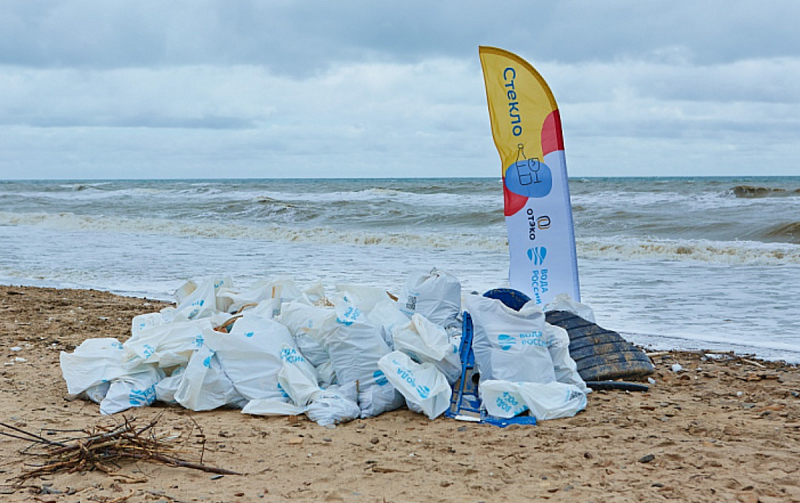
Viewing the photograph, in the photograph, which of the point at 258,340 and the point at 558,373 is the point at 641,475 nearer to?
the point at 558,373

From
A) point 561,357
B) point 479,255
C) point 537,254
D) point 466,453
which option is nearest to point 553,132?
point 537,254

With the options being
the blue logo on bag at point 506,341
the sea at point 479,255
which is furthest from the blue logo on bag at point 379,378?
the sea at point 479,255

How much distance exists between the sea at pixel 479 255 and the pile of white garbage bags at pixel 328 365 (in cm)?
245

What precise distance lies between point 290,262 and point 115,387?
8045mm

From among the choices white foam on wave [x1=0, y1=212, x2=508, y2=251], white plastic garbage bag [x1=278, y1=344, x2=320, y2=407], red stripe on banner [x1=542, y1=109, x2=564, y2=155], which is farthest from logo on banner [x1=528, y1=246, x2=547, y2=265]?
white foam on wave [x1=0, y1=212, x2=508, y2=251]

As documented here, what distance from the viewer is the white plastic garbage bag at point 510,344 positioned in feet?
13.6

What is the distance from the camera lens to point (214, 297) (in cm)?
525

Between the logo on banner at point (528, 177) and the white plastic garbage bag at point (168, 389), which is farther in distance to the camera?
the logo on banner at point (528, 177)

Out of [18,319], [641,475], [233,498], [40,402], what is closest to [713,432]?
[641,475]

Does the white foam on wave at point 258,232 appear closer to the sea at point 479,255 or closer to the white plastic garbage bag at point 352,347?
the sea at point 479,255

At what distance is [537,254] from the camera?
536 cm

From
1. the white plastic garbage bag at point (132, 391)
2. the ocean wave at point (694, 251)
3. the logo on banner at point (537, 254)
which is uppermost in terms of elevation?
the logo on banner at point (537, 254)

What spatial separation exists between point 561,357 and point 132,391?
2.53 m

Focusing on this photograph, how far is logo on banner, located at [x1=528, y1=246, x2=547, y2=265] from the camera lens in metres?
5.34
